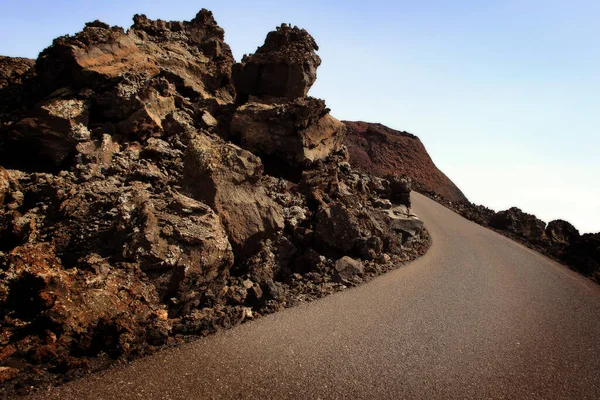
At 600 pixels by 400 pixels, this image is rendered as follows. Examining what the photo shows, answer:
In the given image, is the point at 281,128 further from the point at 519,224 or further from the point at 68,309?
the point at 519,224

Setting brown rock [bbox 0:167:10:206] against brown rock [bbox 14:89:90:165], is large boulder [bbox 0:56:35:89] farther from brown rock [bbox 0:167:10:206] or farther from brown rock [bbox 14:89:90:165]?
brown rock [bbox 0:167:10:206]

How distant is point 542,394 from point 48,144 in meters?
9.82

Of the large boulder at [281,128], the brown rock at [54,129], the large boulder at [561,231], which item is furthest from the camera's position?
the large boulder at [561,231]

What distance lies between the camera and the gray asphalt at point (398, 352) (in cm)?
460

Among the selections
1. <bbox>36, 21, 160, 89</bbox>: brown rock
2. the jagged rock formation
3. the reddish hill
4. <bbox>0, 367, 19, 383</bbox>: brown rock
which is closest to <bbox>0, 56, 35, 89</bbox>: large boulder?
<bbox>36, 21, 160, 89</bbox>: brown rock

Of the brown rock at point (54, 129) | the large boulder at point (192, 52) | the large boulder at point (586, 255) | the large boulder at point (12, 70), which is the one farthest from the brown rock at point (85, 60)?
the large boulder at point (586, 255)

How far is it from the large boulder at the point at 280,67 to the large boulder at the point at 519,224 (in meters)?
12.7

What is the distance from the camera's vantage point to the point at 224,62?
44.4 ft

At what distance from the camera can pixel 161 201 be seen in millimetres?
6816

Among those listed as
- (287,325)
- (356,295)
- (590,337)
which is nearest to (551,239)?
(590,337)

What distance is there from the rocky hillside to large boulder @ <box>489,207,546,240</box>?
315 inches

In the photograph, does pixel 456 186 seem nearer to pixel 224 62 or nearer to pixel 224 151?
pixel 224 62

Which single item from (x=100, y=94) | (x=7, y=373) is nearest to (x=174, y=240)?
(x=7, y=373)

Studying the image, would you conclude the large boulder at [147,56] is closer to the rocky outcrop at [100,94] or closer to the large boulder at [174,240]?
the rocky outcrop at [100,94]
